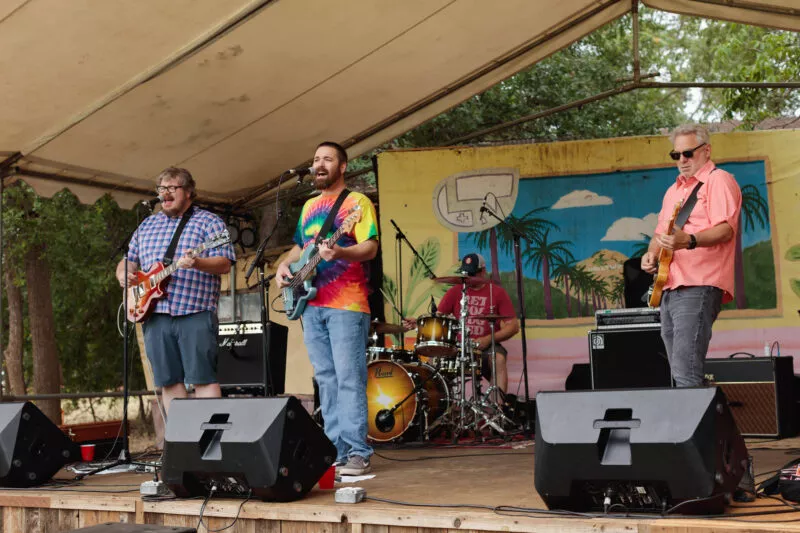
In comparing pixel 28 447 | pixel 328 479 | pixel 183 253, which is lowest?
pixel 328 479

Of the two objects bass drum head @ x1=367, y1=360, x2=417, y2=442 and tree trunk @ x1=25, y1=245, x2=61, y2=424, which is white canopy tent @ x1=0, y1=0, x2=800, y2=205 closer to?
bass drum head @ x1=367, y1=360, x2=417, y2=442

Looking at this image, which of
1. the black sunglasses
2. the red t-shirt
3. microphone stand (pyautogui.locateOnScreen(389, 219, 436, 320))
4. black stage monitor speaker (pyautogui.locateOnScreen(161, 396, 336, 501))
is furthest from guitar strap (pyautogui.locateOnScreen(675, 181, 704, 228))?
microphone stand (pyautogui.locateOnScreen(389, 219, 436, 320))

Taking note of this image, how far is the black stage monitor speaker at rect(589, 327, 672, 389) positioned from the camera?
625 cm

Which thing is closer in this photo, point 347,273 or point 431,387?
point 347,273

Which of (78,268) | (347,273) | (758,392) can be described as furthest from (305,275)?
(78,268)

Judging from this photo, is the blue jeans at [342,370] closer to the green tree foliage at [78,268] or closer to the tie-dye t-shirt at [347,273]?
the tie-dye t-shirt at [347,273]

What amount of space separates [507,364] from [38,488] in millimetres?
4391

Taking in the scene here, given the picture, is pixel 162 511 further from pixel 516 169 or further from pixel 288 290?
pixel 516 169

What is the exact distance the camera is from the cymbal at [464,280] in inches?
266

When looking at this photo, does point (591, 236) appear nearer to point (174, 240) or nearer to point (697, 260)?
point (697, 260)

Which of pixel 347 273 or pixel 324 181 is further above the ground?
pixel 324 181

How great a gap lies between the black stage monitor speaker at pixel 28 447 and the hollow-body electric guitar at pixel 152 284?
71 cm

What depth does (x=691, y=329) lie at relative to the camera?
3801 millimetres

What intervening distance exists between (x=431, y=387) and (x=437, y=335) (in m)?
0.44
